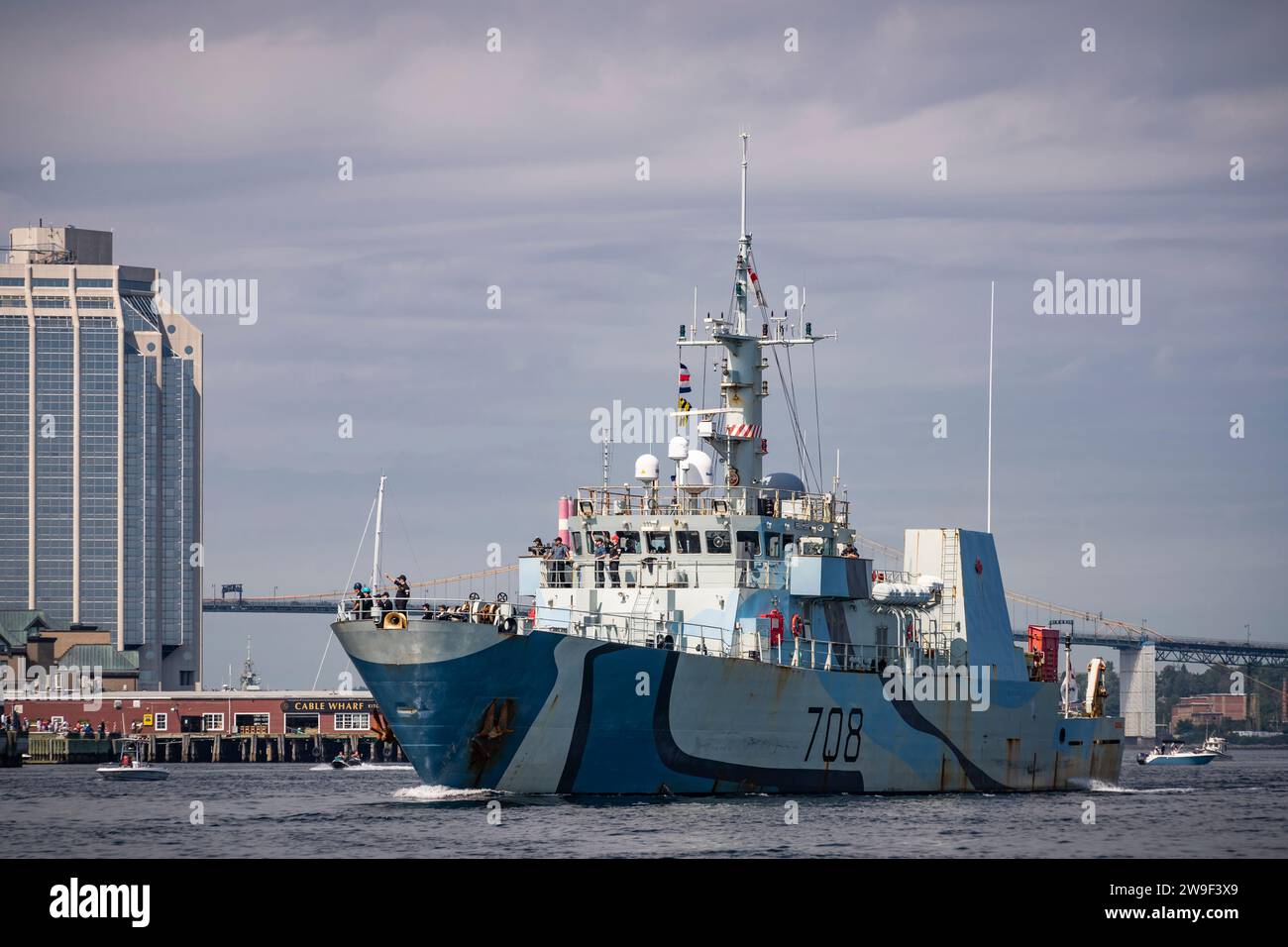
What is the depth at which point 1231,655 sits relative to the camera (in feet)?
583

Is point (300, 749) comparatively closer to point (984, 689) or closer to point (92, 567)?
point (92, 567)

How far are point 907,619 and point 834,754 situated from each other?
609cm

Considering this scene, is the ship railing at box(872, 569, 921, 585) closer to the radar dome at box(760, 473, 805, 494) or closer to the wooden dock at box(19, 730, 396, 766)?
the radar dome at box(760, 473, 805, 494)

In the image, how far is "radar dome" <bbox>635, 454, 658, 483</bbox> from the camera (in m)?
45.1

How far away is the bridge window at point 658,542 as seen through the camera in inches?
1745

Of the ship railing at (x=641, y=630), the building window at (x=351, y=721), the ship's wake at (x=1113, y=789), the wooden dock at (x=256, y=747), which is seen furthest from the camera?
the building window at (x=351, y=721)

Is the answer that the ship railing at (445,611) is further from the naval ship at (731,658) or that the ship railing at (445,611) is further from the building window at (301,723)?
the building window at (301,723)

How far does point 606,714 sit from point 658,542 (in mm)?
7358

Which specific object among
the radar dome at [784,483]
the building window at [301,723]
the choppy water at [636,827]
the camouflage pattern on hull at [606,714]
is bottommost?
the building window at [301,723]

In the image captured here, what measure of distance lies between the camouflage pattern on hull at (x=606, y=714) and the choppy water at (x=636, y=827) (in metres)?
0.59

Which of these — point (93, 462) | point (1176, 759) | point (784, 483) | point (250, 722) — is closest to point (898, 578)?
point (784, 483)

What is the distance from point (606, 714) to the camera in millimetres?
38000

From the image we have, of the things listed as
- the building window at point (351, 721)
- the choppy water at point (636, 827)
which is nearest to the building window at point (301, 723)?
the building window at point (351, 721)

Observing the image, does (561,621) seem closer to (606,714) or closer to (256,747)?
(606,714)
